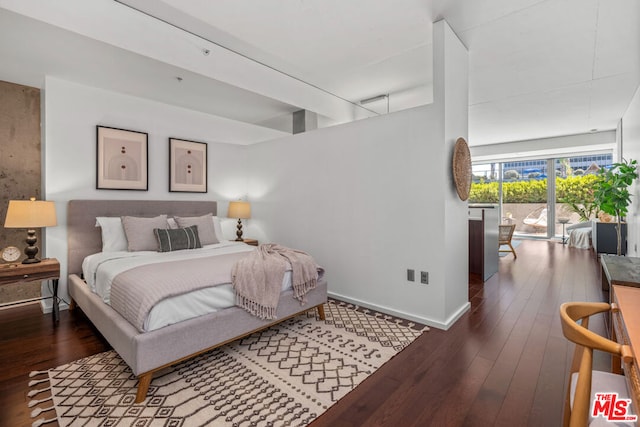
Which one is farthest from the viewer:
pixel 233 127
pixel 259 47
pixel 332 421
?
pixel 233 127

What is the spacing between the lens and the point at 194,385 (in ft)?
6.86

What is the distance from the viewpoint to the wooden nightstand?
2844 millimetres

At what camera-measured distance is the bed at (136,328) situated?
197 cm

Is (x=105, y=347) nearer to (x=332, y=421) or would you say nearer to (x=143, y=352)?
(x=143, y=352)

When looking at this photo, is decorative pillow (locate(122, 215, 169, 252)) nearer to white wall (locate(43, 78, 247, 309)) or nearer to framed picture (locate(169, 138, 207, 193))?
white wall (locate(43, 78, 247, 309))

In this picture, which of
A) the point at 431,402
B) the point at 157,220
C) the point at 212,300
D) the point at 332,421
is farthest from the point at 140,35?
the point at 431,402

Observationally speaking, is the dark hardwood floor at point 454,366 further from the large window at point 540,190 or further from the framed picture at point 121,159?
the large window at point 540,190

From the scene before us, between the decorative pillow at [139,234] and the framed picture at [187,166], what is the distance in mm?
919

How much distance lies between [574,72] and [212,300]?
16.5ft

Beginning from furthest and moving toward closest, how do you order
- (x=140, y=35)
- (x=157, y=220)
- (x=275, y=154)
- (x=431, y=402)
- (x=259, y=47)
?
(x=275, y=154) → (x=157, y=220) → (x=259, y=47) → (x=140, y=35) → (x=431, y=402)

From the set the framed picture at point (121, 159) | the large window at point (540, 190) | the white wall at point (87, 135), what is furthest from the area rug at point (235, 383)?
the large window at point (540, 190)

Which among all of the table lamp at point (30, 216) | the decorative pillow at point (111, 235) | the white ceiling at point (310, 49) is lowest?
the decorative pillow at point (111, 235)

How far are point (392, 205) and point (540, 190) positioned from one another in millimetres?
8210

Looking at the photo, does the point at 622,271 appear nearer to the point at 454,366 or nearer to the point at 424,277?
the point at 454,366
